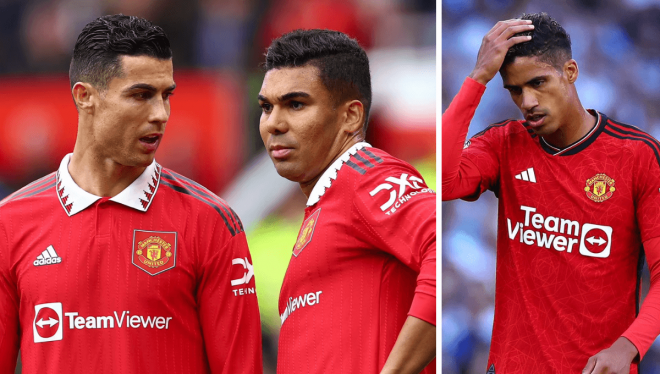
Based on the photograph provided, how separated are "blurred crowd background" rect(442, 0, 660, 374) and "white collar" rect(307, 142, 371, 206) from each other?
0.33 meters

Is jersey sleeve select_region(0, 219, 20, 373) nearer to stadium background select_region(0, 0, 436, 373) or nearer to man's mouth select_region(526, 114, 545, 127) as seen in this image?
stadium background select_region(0, 0, 436, 373)

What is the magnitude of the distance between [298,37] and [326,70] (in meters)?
0.15

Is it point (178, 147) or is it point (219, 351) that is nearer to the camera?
point (219, 351)

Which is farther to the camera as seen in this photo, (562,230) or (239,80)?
(239,80)

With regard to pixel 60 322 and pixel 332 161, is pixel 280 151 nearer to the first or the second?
pixel 332 161

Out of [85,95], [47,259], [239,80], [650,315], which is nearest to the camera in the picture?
[650,315]

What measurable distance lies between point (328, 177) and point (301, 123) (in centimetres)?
19

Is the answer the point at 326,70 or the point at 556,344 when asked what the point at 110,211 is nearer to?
the point at 326,70

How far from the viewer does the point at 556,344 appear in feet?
6.78

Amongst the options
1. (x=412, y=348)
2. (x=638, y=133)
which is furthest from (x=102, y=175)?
(x=638, y=133)

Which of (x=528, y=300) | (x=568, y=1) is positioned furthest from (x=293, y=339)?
(x=568, y=1)

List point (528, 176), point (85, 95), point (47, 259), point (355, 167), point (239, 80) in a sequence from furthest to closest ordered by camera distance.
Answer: point (239, 80), point (85, 95), point (47, 259), point (355, 167), point (528, 176)

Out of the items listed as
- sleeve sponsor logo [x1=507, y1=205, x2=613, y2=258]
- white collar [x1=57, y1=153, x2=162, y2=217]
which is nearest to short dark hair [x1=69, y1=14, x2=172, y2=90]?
white collar [x1=57, y1=153, x2=162, y2=217]

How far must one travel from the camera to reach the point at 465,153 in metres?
2.19
